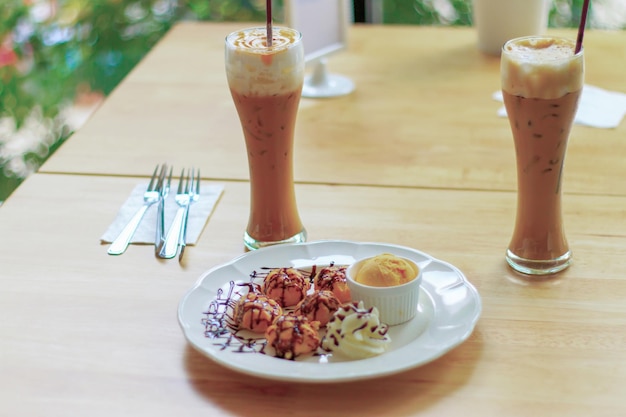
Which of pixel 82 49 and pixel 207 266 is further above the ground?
pixel 207 266

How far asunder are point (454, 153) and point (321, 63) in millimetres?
470

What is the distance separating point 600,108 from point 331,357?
103cm

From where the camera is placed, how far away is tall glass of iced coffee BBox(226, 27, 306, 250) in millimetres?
1145

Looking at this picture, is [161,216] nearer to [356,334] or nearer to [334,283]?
[334,283]

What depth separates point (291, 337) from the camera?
3.11ft

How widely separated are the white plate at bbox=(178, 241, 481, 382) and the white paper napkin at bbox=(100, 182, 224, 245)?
17 centimetres

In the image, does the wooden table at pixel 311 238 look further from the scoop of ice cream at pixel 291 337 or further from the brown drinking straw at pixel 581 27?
the brown drinking straw at pixel 581 27

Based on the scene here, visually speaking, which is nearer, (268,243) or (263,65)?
(263,65)

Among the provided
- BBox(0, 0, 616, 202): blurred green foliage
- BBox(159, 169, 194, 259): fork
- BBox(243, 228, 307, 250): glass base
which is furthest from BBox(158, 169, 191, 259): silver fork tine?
BBox(0, 0, 616, 202): blurred green foliage

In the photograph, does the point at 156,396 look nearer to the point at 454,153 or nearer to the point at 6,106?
the point at 454,153

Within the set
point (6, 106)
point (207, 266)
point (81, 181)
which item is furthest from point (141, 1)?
point (207, 266)

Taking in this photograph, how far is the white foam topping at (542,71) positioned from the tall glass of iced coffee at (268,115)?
282 millimetres

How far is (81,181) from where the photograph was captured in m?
1.49

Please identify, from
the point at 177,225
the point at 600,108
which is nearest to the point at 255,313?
the point at 177,225
